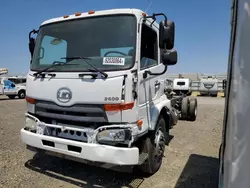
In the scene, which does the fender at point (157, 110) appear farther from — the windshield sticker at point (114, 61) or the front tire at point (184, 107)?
the front tire at point (184, 107)

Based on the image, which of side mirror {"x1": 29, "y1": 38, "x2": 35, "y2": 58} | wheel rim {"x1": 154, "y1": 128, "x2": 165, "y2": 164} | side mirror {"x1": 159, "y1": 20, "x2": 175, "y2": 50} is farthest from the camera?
side mirror {"x1": 29, "y1": 38, "x2": 35, "y2": 58}

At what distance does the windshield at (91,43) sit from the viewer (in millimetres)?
3244

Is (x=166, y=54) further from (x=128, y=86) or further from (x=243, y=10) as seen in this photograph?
(x=243, y=10)

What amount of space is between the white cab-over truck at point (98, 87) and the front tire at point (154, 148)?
0.05ft

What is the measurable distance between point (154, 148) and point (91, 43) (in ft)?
6.69

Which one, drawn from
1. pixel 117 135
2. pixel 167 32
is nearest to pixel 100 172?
pixel 117 135

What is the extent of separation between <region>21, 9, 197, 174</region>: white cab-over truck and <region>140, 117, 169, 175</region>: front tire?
2 centimetres

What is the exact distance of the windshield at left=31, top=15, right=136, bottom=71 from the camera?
3.24m

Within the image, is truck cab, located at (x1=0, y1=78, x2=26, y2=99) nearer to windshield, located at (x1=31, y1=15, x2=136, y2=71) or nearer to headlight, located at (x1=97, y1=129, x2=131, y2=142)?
windshield, located at (x1=31, y1=15, x2=136, y2=71)

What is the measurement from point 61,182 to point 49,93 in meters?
1.42

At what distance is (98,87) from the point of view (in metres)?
3.07

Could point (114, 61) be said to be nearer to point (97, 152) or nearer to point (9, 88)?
point (97, 152)

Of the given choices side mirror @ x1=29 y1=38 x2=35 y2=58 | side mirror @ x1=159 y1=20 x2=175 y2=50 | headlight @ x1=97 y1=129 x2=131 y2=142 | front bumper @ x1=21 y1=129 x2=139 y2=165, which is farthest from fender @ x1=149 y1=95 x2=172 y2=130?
side mirror @ x1=29 y1=38 x2=35 y2=58

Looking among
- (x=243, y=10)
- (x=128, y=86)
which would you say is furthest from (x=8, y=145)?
(x=243, y=10)
